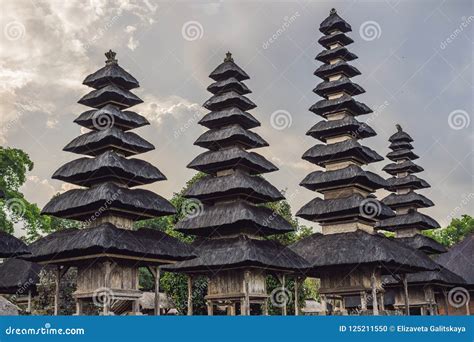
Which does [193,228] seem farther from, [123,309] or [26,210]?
[26,210]

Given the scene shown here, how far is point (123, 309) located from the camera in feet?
134

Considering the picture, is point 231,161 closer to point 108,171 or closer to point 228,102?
point 228,102

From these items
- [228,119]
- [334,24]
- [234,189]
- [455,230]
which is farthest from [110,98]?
[455,230]

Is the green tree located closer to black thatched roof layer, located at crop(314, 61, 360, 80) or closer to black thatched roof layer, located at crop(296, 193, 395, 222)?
black thatched roof layer, located at crop(314, 61, 360, 80)

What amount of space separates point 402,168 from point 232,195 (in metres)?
18.0

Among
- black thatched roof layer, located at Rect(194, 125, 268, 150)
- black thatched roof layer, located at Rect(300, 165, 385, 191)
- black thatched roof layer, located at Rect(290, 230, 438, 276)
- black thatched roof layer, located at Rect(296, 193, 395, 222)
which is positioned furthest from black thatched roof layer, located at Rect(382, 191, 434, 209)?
black thatched roof layer, located at Rect(194, 125, 268, 150)

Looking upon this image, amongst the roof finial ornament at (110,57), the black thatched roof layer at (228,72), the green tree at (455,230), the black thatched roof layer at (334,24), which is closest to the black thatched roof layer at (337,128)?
the black thatched roof layer at (228,72)

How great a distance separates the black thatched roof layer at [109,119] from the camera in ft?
89.6

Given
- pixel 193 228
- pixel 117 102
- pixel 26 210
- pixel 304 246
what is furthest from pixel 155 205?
pixel 26 210

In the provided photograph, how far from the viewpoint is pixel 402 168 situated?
141 ft

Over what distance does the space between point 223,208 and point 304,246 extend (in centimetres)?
611

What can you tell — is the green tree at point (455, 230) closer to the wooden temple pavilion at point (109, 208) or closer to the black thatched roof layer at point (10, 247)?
the wooden temple pavilion at point (109, 208)

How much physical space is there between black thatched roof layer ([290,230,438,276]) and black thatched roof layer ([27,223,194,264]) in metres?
7.63

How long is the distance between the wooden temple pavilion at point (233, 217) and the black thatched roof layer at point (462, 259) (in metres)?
15.6
